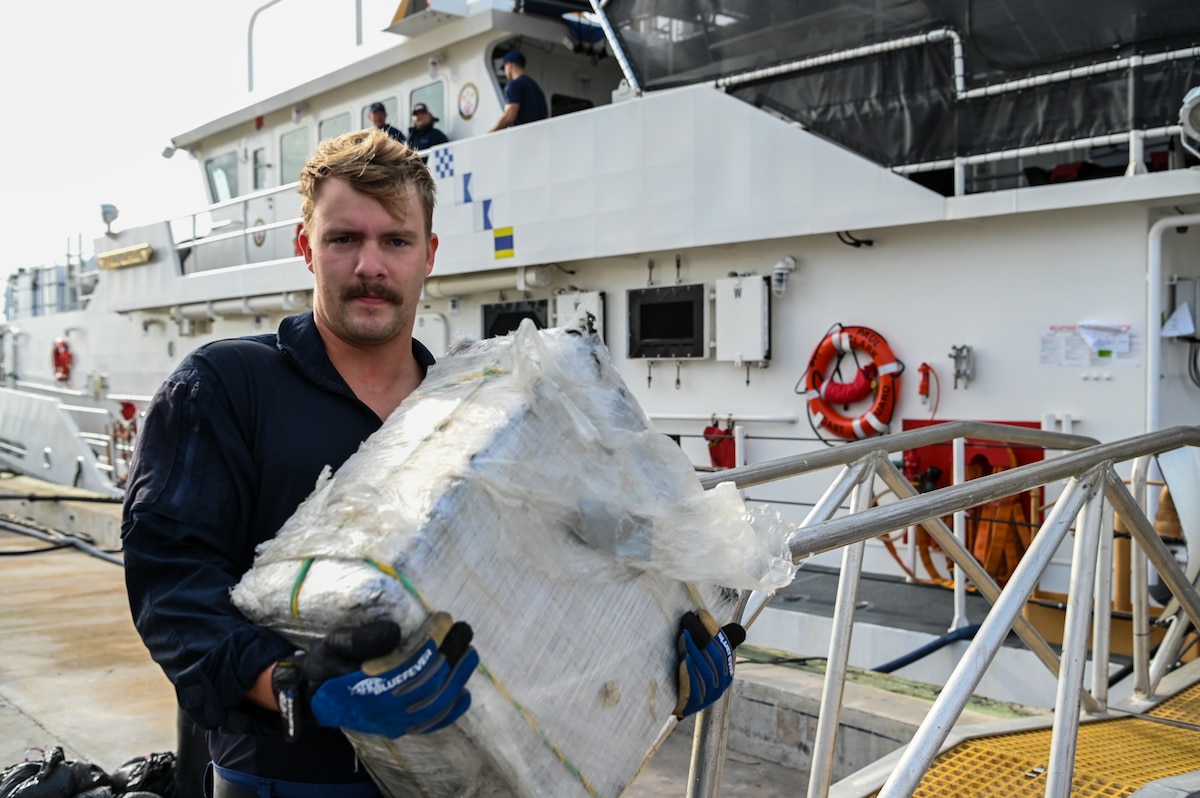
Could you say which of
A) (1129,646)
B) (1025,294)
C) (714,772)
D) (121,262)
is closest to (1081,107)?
(1025,294)

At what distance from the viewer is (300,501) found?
5.04ft

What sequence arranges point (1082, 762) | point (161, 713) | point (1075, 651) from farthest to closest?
point (161, 713), point (1082, 762), point (1075, 651)

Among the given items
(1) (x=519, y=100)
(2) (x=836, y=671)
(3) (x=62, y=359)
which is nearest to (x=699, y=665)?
(2) (x=836, y=671)

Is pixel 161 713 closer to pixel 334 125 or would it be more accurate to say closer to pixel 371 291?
pixel 371 291

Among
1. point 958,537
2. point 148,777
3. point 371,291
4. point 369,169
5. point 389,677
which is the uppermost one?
point 369,169

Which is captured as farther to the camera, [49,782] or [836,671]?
[49,782]

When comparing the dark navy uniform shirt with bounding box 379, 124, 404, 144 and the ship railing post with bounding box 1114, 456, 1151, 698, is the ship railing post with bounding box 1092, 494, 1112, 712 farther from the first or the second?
the dark navy uniform shirt with bounding box 379, 124, 404, 144

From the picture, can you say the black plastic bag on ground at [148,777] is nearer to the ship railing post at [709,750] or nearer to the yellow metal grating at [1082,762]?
the ship railing post at [709,750]

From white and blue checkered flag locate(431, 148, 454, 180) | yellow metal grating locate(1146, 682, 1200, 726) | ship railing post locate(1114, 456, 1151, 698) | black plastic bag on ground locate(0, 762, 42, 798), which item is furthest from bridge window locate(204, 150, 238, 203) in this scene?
yellow metal grating locate(1146, 682, 1200, 726)

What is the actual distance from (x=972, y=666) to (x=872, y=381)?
4484 mm

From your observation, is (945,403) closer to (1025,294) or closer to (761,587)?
(1025,294)

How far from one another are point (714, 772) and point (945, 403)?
4809 mm

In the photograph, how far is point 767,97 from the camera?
689 centimetres

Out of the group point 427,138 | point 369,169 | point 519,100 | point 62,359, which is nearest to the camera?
point 369,169
